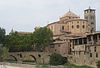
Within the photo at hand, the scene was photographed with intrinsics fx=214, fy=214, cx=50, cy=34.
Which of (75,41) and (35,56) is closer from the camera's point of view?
(75,41)

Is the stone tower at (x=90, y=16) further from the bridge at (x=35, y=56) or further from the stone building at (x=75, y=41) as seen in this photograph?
the bridge at (x=35, y=56)

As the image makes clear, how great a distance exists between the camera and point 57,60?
55938 millimetres

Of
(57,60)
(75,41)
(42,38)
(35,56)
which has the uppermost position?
(42,38)

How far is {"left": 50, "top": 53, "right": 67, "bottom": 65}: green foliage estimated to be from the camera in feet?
183

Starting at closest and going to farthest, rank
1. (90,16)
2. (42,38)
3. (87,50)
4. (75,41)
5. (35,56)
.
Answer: (87,50), (75,41), (42,38), (35,56), (90,16)

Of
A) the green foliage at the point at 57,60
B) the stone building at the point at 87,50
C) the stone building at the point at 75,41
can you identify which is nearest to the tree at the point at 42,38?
the stone building at the point at 75,41

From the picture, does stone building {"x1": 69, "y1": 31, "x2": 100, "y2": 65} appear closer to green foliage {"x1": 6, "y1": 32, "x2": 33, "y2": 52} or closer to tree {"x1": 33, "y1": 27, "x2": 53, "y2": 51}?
tree {"x1": 33, "y1": 27, "x2": 53, "y2": 51}

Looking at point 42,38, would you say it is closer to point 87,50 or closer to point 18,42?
point 18,42

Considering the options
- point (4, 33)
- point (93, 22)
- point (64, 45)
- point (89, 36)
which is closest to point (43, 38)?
point (64, 45)

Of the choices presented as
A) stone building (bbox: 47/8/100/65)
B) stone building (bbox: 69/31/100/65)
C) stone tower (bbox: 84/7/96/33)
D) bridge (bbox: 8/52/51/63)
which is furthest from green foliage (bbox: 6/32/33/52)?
stone tower (bbox: 84/7/96/33)

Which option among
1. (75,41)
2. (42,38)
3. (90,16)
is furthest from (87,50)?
(90,16)

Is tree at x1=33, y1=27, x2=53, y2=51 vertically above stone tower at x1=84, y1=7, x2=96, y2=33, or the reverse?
stone tower at x1=84, y1=7, x2=96, y2=33

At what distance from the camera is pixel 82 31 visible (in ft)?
237

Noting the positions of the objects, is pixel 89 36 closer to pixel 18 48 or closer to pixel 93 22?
pixel 18 48
